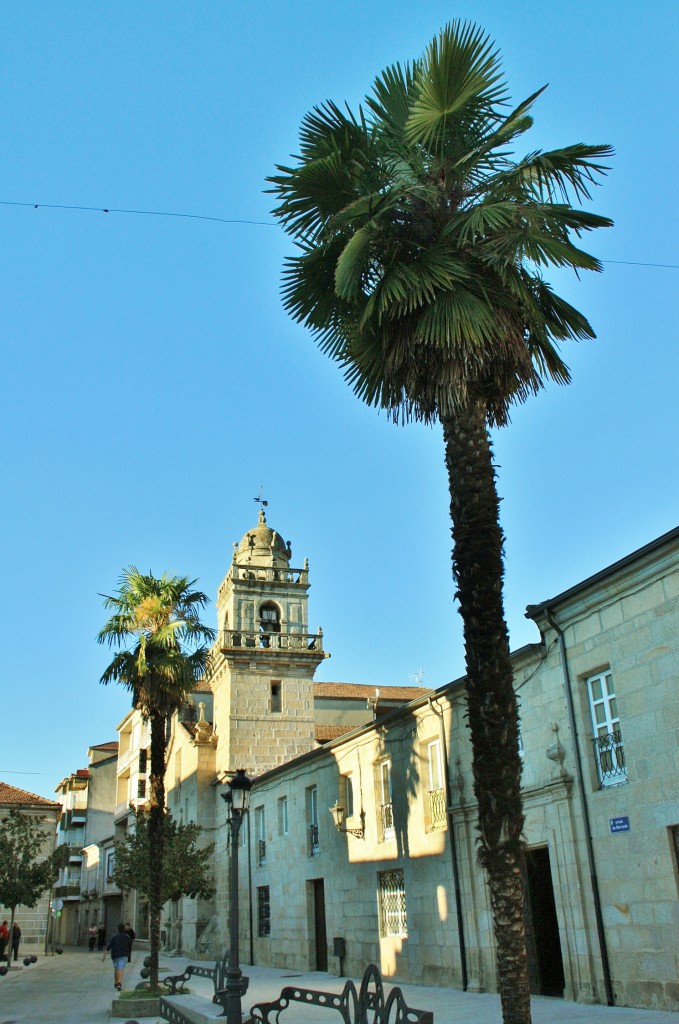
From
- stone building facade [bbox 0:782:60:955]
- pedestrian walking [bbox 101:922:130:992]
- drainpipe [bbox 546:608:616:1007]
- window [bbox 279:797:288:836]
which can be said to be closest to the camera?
drainpipe [bbox 546:608:616:1007]

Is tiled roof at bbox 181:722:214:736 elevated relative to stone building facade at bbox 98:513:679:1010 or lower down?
elevated

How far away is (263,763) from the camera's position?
35.0 m

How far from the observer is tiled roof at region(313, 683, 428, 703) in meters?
47.4

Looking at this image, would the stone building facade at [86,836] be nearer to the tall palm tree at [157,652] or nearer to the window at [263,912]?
the window at [263,912]

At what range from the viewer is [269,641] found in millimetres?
37750

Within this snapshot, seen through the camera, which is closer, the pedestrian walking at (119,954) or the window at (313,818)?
the pedestrian walking at (119,954)

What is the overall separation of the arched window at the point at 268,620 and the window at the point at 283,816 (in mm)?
10735

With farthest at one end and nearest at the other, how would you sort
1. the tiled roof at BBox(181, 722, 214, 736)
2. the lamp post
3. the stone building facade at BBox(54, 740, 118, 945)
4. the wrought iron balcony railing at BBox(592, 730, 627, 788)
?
1. the stone building facade at BBox(54, 740, 118, 945)
2. the tiled roof at BBox(181, 722, 214, 736)
3. the wrought iron balcony railing at BBox(592, 730, 627, 788)
4. the lamp post

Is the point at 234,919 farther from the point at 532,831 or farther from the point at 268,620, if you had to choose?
the point at 268,620

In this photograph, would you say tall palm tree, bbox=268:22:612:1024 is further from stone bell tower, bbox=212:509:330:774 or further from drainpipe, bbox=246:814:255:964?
stone bell tower, bbox=212:509:330:774

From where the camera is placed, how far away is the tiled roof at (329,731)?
1671 inches

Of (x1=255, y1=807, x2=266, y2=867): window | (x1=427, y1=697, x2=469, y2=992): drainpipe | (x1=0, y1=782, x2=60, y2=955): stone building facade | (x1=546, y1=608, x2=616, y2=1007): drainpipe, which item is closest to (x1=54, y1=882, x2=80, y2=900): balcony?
(x1=0, y1=782, x2=60, y2=955): stone building facade

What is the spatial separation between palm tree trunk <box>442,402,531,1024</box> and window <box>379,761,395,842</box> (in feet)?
41.4

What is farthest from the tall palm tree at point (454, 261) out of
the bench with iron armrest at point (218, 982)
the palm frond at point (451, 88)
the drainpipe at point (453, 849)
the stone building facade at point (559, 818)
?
the drainpipe at point (453, 849)
